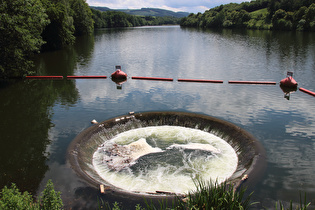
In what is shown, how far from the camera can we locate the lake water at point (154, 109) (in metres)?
12.1

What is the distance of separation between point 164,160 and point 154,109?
6.83 meters

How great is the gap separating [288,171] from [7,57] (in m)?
26.0

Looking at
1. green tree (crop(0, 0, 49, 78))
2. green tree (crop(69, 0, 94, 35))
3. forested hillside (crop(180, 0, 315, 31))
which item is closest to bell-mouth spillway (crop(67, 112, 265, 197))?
green tree (crop(0, 0, 49, 78))

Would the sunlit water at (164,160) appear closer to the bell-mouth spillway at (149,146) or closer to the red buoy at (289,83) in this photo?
the bell-mouth spillway at (149,146)

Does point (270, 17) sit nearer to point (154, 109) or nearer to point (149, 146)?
point (154, 109)

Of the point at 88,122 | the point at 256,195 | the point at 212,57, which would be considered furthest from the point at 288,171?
the point at 212,57

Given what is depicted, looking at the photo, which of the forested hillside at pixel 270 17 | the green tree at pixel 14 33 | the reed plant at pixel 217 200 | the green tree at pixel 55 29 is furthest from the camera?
the forested hillside at pixel 270 17

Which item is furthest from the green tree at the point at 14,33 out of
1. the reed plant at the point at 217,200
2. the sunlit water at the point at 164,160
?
the reed plant at the point at 217,200

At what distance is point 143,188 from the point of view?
12.1 meters

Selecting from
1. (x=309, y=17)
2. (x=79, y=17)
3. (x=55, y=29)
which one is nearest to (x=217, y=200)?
(x=55, y=29)

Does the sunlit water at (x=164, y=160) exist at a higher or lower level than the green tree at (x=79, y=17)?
lower

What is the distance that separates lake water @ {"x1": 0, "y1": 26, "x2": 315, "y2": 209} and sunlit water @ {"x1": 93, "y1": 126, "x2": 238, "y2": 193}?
196cm

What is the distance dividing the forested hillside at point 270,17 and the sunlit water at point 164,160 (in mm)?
82126

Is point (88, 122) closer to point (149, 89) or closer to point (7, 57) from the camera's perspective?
point (149, 89)
